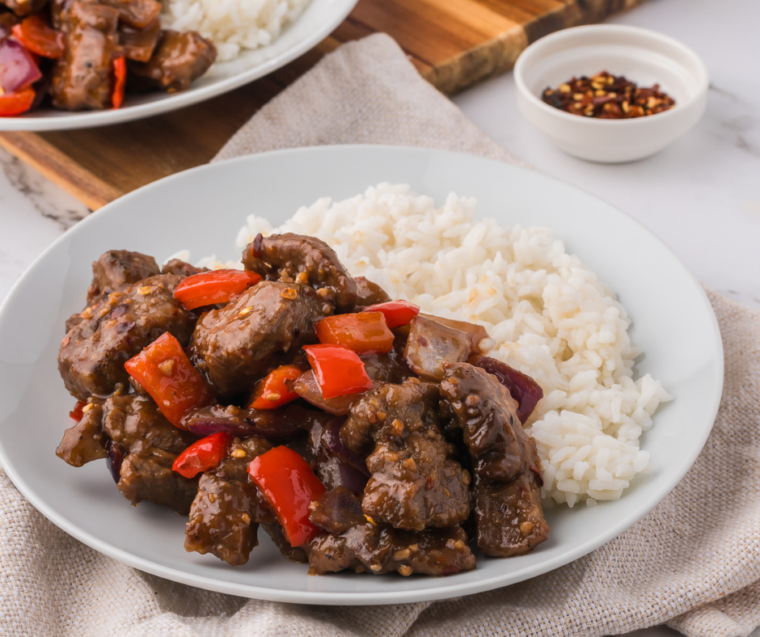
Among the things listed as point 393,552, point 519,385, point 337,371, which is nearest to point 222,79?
point 337,371

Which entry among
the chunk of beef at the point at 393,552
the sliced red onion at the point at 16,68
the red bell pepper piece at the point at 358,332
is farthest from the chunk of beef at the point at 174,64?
the chunk of beef at the point at 393,552

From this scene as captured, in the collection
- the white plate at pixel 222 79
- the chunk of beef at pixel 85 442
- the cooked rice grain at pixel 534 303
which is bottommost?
the cooked rice grain at pixel 534 303

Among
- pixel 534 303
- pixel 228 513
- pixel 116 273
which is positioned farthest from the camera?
pixel 534 303

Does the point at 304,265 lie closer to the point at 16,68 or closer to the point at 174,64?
the point at 174,64

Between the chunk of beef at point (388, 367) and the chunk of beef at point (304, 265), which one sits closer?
the chunk of beef at point (388, 367)

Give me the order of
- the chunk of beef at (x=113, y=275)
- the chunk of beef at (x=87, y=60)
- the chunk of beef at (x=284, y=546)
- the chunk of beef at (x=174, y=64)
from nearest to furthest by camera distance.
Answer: the chunk of beef at (x=284, y=546) < the chunk of beef at (x=113, y=275) < the chunk of beef at (x=87, y=60) < the chunk of beef at (x=174, y=64)

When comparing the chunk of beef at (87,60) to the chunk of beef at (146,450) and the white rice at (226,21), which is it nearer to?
the white rice at (226,21)

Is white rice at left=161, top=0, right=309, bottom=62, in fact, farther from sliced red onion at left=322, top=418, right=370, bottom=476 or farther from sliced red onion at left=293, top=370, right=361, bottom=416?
sliced red onion at left=322, top=418, right=370, bottom=476
